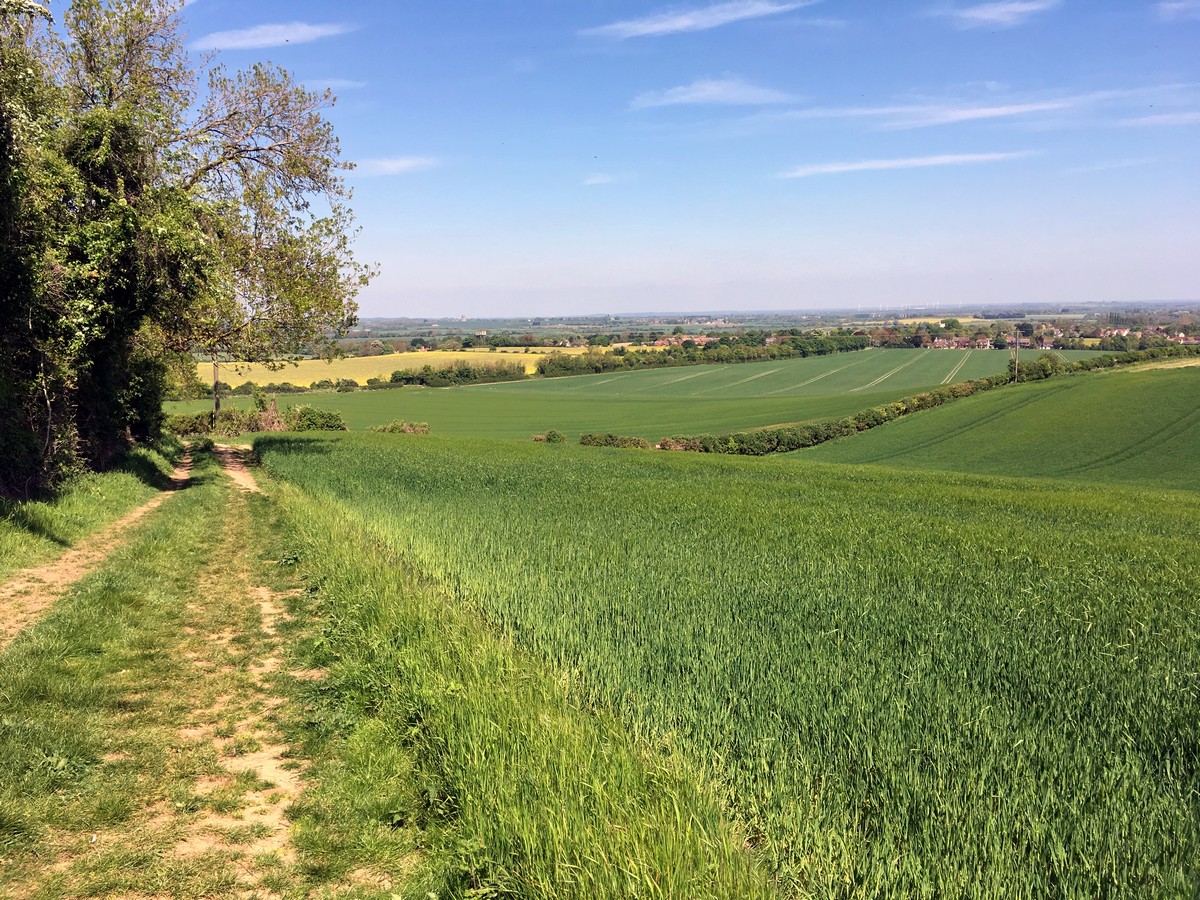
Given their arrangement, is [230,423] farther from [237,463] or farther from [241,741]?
[241,741]

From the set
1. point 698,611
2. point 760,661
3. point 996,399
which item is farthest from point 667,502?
point 996,399

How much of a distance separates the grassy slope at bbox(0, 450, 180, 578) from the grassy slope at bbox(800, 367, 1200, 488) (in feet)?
142

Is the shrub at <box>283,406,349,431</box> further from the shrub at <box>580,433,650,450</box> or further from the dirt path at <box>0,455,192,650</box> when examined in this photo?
the dirt path at <box>0,455,192,650</box>

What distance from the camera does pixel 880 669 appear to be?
5.73m

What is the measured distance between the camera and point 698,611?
724cm

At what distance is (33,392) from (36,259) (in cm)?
266

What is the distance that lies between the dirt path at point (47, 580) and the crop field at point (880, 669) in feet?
10.4

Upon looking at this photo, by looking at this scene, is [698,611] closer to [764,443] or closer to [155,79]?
[155,79]

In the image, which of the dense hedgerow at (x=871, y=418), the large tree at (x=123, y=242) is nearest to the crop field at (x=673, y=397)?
the dense hedgerow at (x=871, y=418)

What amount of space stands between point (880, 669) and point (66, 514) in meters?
13.3

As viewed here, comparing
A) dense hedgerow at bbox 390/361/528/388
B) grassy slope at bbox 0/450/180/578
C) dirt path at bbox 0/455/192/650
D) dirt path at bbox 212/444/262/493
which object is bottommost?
dirt path at bbox 212/444/262/493

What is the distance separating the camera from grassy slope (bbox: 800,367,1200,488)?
43.4 m

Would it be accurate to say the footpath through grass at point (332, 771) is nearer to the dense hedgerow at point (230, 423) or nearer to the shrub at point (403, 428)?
the dense hedgerow at point (230, 423)

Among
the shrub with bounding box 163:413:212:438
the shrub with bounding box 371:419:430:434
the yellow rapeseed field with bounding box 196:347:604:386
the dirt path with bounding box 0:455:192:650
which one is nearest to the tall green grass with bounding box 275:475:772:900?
the dirt path with bounding box 0:455:192:650
